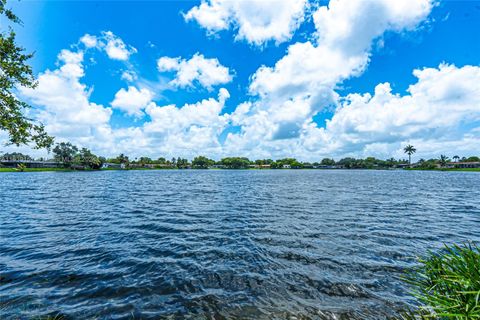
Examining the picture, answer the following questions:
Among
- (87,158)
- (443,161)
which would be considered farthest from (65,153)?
(443,161)

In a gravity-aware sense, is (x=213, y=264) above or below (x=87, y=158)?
below

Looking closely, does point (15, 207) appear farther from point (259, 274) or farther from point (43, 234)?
point (259, 274)

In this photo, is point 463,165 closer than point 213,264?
No

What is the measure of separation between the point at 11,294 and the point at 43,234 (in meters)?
8.57

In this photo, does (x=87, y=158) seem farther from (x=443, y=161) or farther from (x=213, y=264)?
(x=443, y=161)

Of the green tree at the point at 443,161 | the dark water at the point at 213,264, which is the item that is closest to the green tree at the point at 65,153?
the dark water at the point at 213,264

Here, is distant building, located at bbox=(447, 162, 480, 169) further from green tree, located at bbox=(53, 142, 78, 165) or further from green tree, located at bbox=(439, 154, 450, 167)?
green tree, located at bbox=(53, 142, 78, 165)

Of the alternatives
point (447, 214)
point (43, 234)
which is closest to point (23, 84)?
point (43, 234)

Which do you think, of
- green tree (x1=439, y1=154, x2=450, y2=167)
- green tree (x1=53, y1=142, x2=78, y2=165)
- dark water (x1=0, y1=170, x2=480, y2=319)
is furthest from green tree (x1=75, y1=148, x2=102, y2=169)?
green tree (x1=439, y1=154, x2=450, y2=167)

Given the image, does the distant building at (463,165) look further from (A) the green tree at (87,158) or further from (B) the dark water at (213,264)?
(A) the green tree at (87,158)

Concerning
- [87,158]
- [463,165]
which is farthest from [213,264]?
[463,165]

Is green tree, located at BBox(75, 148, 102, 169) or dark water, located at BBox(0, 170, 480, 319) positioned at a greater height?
green tree, located at BBox(75, 148, 102, 169)

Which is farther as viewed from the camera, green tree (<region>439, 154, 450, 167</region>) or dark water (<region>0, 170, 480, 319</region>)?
green tree (<region>439, 154, 450, 167</region>)

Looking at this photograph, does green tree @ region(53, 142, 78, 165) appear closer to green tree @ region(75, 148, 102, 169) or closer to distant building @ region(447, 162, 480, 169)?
green tree @ region(75, 148, 102, 169)
